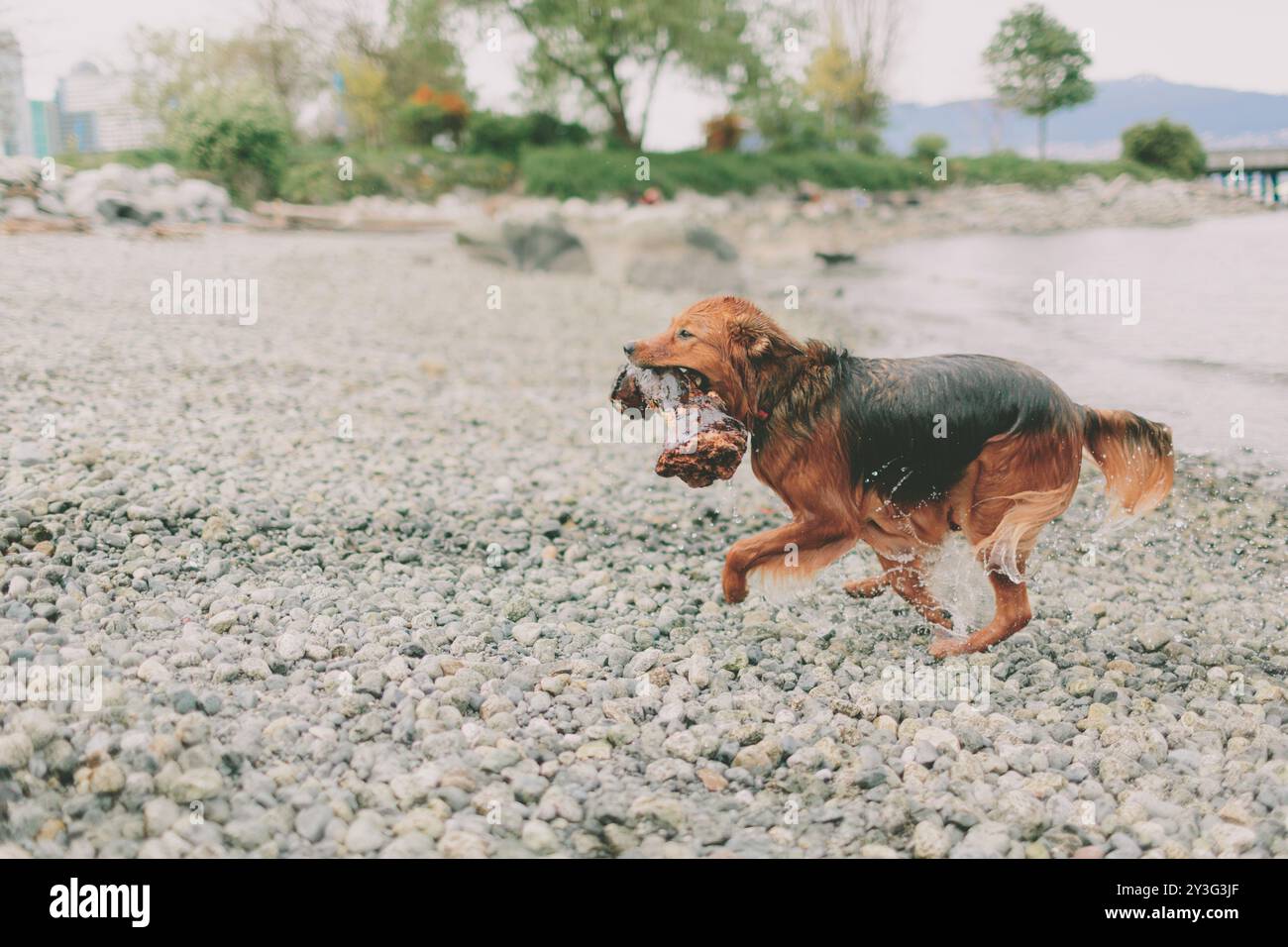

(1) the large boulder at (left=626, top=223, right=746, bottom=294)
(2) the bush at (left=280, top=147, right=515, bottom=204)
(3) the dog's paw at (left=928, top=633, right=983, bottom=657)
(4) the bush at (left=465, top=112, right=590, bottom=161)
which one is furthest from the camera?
(4) the bush at (left=465, top=112, right=590, bottom=161)

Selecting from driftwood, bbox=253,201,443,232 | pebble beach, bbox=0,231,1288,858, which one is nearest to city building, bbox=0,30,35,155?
driftwood, bbox=253,201,443,232

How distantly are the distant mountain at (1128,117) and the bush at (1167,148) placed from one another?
0.24 m

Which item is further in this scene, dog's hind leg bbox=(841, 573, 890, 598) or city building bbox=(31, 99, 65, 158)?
city building bbox=(31, 99, 65, 158)

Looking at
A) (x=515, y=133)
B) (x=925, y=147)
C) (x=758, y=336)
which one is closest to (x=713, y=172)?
(x=925, y=147)

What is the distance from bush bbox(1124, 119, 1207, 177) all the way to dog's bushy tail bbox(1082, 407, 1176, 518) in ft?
22.5

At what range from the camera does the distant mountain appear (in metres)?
6.56

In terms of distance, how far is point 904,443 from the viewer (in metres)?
3.40

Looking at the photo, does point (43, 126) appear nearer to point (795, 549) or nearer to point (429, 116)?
point (795, 549)

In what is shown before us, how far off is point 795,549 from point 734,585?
1.01 feet

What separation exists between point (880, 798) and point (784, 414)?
126cm

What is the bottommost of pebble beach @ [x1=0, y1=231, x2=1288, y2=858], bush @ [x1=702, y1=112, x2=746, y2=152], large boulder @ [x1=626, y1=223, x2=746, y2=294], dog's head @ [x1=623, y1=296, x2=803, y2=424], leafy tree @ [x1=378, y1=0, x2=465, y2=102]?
pebble beach @ [x1=0, y1=231, x2=1288, y2=858]

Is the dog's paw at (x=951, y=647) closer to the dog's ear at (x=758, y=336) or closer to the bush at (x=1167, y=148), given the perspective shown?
the dog's ear at (x=758, y=336)

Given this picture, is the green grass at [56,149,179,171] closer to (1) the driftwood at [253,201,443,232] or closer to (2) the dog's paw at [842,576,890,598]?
(1) the driftwood at [253,201,443,232]
